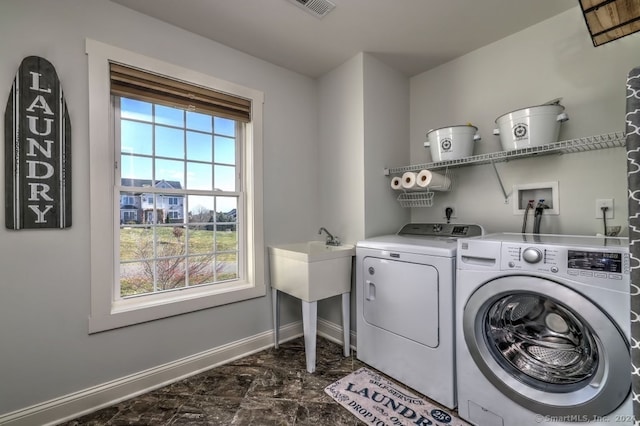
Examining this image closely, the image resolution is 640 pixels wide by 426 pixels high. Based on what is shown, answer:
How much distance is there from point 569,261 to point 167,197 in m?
2.36

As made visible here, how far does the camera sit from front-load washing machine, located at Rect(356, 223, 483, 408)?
1.63m

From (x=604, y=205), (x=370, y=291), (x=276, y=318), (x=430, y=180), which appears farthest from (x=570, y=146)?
(x=276, y=318)

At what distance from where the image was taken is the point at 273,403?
171 centimetres

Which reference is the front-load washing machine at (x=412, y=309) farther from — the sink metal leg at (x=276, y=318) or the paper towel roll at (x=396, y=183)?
the sink metal leg at (x=276, y=318)

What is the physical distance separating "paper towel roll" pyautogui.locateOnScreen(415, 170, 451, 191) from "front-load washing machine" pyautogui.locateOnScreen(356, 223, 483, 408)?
314 millimetres

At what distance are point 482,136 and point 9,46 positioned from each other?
3.00 m

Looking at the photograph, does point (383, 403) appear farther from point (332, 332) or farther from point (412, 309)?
point (332, 332)

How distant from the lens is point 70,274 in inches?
63.4

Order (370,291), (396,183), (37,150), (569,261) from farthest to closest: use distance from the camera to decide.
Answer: (396,183) < (370,291) < (37,150) < (569,261)

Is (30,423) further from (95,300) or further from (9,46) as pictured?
(9,46)

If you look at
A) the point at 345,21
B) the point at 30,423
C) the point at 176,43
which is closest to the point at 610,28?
the point at 345,21

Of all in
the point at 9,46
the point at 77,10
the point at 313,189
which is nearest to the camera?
the point at 9,46

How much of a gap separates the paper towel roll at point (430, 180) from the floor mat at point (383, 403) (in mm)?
1409

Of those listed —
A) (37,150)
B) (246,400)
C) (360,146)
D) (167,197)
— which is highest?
(360,146)
